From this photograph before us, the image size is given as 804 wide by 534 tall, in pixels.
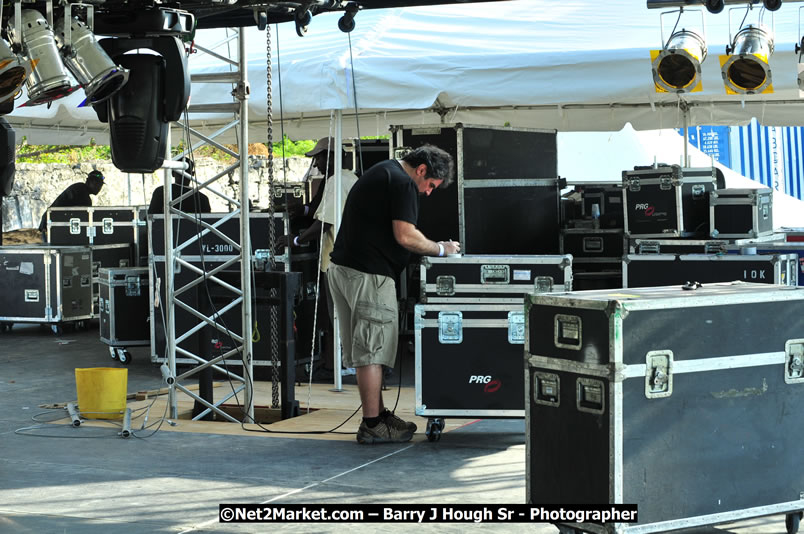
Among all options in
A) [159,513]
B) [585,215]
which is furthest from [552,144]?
[159,513]

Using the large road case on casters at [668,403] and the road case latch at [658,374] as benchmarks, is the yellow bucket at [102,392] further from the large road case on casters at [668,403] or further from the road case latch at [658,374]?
the road case latch at [658,374]

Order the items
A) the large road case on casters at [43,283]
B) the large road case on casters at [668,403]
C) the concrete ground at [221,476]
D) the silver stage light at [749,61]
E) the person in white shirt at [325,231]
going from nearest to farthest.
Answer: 1. the large road case on casters at [668,403]
2. the concrete ground at [221,476]
3. the silver stage light at [749,61]
4. the person in white shirt at [325,231]
5. the large road case on casters at [43,283]

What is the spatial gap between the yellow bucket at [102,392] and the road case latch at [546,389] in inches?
148

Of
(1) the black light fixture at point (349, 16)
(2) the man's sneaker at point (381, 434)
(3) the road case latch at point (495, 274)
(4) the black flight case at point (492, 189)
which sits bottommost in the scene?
(2) the man's sneaker at point (381, 434)

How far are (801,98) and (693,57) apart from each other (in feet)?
14.6

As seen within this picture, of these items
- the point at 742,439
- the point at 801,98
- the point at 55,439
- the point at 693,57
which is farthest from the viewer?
the point at 801,98

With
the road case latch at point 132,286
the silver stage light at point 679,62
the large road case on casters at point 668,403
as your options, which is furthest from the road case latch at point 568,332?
the road case latch at point 132,286

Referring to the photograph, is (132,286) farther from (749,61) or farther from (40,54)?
(40,54)

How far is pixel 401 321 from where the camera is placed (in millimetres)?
9695

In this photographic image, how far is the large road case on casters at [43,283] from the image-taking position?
1245cm

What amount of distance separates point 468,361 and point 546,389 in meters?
2.08

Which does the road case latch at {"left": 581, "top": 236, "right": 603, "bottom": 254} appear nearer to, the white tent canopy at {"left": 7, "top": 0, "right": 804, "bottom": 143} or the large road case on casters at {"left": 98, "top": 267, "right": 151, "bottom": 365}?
the white tent canopy at {"left": 7, "top": 0, "right": 804, "bottom": 143}

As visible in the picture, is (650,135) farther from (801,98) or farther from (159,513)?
(159,513)

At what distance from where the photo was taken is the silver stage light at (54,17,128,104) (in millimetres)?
4473
